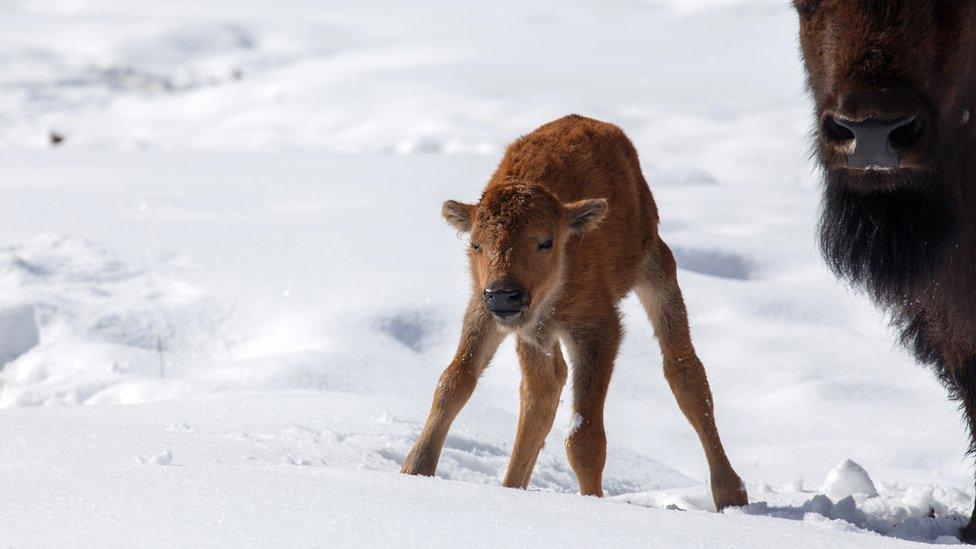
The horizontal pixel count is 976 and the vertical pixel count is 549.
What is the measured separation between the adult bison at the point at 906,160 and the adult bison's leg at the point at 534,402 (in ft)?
4.35

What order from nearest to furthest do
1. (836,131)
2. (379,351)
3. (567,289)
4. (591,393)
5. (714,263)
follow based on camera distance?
(836,131)
(591,393)
(567,289)
(379,351)
(714,263)

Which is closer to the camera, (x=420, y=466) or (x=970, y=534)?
(x=970, y=534)

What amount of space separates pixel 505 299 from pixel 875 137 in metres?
1.38

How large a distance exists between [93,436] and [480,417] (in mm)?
2019

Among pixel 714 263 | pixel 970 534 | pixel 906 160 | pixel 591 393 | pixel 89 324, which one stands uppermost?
pixel 906 160

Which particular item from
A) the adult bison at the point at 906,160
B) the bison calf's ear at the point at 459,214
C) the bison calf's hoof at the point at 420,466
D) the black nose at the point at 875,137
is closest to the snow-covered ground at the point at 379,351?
the bison calf's hoof at the point at 420,466

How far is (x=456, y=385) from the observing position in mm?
4555

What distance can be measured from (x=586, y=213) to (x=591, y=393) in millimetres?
648

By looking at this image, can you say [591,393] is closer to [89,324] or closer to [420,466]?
[420,466]

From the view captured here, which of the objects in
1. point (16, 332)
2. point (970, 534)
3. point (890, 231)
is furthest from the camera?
point (16, 332)

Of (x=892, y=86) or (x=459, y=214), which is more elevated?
(x=892, y=86)

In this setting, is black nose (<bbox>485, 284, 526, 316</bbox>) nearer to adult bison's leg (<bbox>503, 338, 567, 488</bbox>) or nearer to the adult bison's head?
adult bison's leg (<bbox>503, 338, 567, 488</bbox>)

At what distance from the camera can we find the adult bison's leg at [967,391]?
4.12m

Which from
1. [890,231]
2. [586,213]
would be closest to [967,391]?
[890,231]
